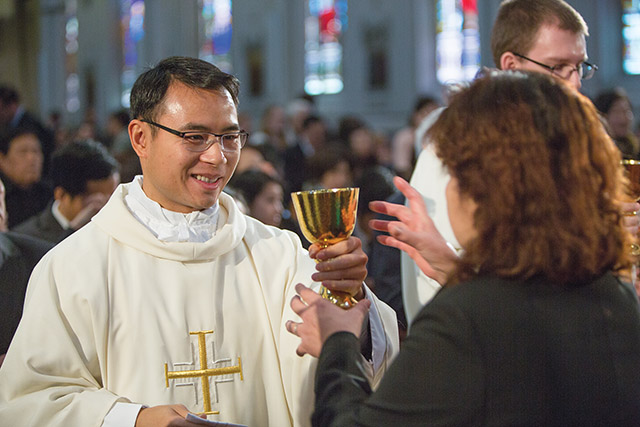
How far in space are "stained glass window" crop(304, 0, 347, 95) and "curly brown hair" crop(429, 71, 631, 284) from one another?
14.7m

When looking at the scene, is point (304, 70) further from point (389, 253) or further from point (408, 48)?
point (389, 253)

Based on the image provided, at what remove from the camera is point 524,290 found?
172cm

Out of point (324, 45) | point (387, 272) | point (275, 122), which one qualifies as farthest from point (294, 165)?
point (324, 45)

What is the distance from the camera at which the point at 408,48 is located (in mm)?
14938

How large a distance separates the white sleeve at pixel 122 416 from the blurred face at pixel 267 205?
9.80 ft

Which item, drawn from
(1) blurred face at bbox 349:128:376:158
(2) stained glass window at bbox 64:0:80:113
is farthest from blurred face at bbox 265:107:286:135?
(2) stained glass window at bbox 64:0:80:113

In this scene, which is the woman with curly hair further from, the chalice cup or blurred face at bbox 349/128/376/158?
blurred face at bbox 349/128/376/158

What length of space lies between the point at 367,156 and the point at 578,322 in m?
7.53

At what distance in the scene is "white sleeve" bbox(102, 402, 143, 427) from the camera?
7.74 feet

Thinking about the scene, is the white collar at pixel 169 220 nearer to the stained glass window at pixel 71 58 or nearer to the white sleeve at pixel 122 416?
the white sleeve at pixel 122 416

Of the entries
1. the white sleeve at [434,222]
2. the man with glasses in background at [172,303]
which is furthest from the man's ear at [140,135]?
the white sleeve at [434,222]

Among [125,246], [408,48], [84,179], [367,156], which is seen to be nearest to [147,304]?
[125,246]

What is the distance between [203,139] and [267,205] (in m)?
2.70

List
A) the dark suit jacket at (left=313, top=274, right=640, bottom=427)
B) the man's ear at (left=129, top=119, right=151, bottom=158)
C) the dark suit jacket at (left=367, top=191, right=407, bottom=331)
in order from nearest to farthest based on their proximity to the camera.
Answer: the dark suit jacket at (left=313, top=274, right=640, bottom=427), the man's ear at (left=129, top=119, right=151, bottom=158), the dark suit jacket at (left=367, top=191, right=407, bottom=331)
